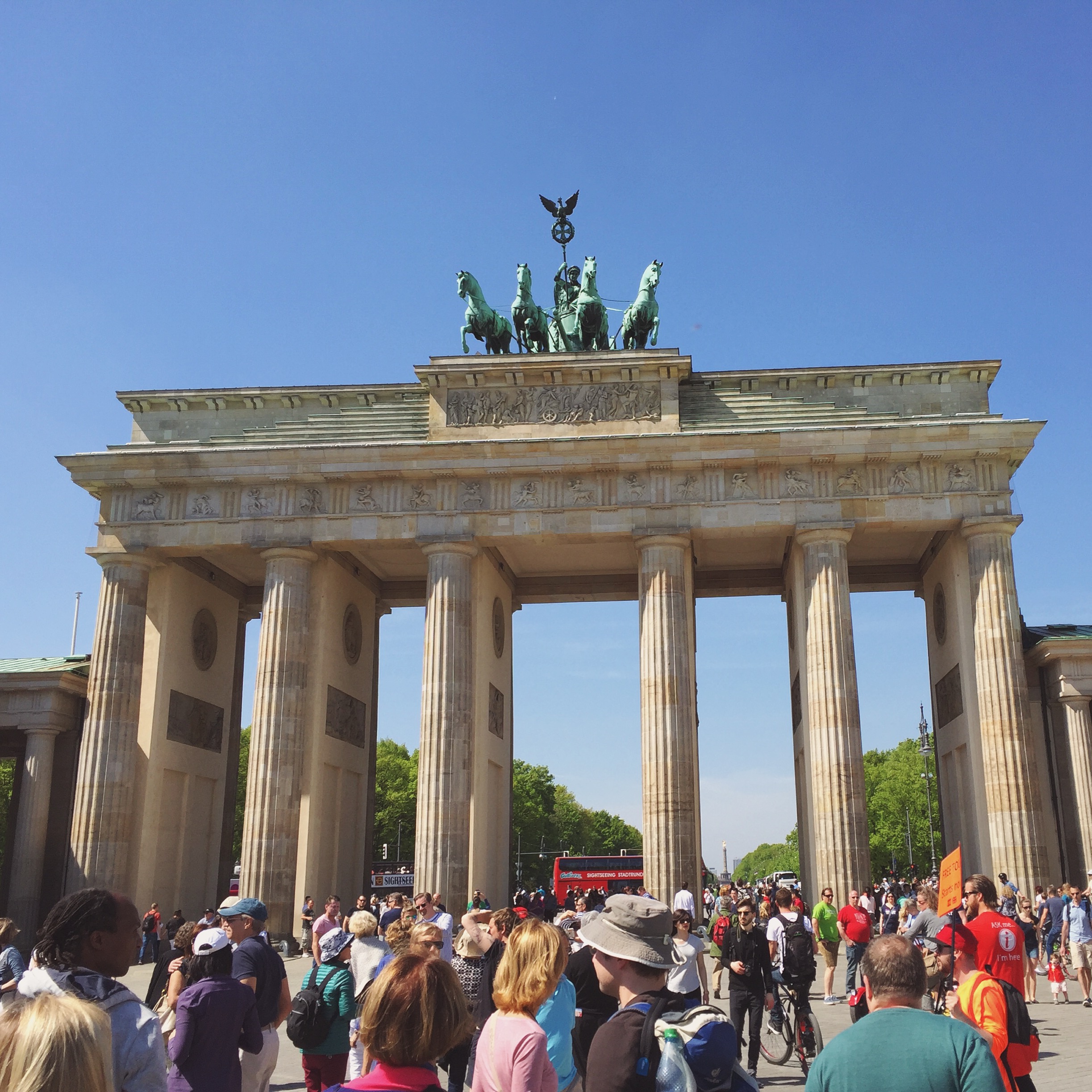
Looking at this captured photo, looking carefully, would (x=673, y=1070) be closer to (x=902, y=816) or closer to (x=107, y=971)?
(x=107, y=971)

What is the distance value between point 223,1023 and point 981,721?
31058mm

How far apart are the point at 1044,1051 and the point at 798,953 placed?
393 cm

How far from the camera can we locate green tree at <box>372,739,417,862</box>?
302ft

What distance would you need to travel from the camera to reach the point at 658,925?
5.06 meters

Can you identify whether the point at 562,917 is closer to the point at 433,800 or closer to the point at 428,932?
the point at 428,932

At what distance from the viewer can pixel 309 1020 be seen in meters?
8.52

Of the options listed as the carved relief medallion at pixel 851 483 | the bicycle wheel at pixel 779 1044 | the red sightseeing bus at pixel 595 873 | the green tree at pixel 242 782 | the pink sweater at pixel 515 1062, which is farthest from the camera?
the green tree at pixel 242 782

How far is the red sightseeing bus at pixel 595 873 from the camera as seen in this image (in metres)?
53.0

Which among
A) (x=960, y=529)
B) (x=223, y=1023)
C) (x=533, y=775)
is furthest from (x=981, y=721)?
(x=533, y=775)

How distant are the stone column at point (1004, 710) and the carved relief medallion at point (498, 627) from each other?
16.4 meters

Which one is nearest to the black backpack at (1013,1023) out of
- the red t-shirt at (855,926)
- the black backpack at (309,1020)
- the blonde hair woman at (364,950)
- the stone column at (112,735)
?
the black backpack at (309,1020)

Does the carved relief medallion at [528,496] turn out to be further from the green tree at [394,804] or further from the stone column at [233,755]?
the green tree at [394,804]

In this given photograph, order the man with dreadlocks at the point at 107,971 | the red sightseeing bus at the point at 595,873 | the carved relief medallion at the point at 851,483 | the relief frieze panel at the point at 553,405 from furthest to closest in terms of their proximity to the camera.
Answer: the red sightseeing bus at the point at 595,873, the relief frieze panel at the point at 553,405, the carved relief medallion at the point at 851,483, the man with dreadlocks at the point at 107,971

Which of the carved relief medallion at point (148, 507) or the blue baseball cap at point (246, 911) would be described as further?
the carved relief medallion at point (148, 507)
